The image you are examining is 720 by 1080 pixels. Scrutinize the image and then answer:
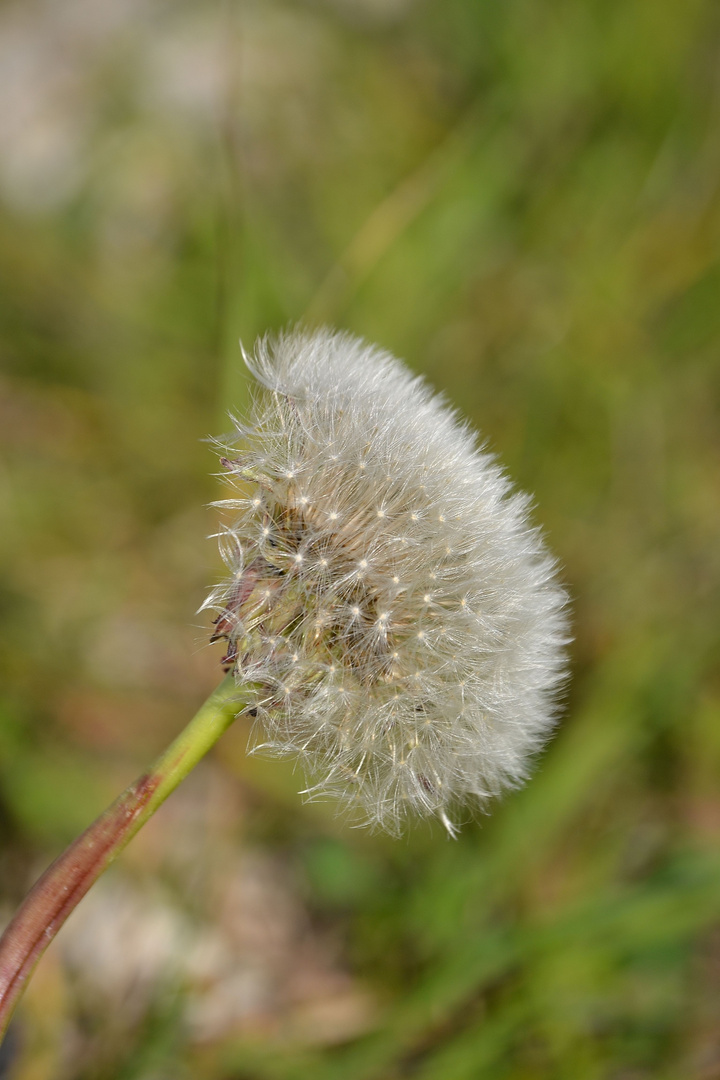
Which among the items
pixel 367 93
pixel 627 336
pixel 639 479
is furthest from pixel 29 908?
pixel 367 93

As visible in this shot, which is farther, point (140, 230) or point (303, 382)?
point (140, 230)

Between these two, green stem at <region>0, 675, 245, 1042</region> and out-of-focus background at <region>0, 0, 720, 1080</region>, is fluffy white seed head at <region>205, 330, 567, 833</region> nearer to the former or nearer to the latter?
green stem at <region>0, 675, 245, 1042</region>

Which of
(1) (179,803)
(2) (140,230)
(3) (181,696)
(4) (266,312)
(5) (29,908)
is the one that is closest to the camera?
(5) (29,908)

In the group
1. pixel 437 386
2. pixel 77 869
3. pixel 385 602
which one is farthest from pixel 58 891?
pixel 437 386

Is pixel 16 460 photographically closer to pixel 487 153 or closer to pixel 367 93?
pixel 487 153

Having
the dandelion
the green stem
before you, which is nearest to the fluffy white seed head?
the dandelion

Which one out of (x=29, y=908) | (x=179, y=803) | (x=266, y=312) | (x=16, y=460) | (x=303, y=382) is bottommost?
(x=29, y=908)

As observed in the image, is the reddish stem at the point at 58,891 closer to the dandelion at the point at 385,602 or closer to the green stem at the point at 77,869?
the green stem at the point at 77,869
